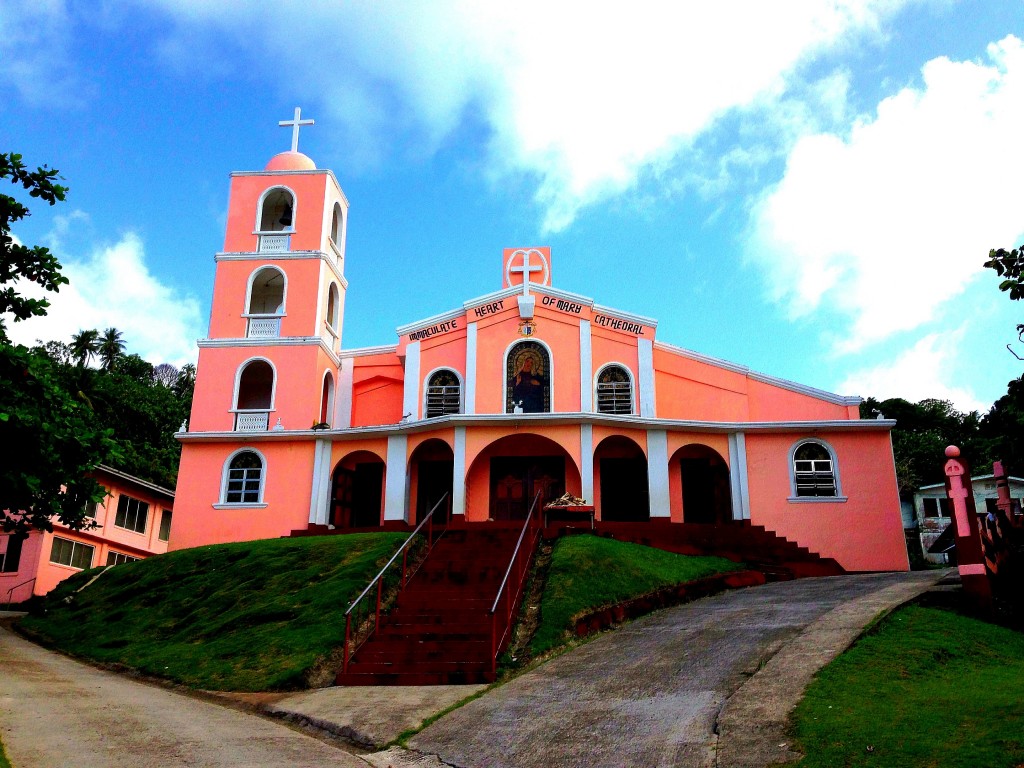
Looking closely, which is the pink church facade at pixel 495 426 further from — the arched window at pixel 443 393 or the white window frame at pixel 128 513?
the white window frame at pixel 128 513

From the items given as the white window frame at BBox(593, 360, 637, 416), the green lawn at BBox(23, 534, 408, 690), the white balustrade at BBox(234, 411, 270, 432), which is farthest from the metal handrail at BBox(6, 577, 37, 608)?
the white window frame at BBox(593, 360, 637, 416)

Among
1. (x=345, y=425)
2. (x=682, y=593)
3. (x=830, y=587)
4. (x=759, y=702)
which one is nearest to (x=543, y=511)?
(x=682, y=593)

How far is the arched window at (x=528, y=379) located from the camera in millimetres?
24156

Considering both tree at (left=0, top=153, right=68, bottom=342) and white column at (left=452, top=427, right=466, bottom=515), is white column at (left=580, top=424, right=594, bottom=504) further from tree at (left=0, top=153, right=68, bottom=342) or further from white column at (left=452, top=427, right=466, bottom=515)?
tree at (left=0, top=153, right=68, bottom=342)

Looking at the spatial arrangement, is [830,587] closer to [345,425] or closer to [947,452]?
[947,452]

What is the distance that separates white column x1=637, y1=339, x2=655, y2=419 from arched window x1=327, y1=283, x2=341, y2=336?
30.6 feet

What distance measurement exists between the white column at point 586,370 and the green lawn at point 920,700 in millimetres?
12161

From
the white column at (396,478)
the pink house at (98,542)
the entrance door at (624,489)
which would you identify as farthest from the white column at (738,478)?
the pink house at (98,542)

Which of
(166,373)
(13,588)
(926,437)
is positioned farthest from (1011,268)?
(166,373)

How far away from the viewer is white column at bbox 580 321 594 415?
78.2 ft

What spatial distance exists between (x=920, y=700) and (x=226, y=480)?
1962 centimetres

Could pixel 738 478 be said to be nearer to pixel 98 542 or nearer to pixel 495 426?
pixel 495 426

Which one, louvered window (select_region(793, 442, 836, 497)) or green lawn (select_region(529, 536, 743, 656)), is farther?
louvered window (select_region(793, 442, 836, 497))

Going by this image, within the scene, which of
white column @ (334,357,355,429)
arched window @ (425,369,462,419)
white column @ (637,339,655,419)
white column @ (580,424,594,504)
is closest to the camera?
white column @ (580,424,594,504)
